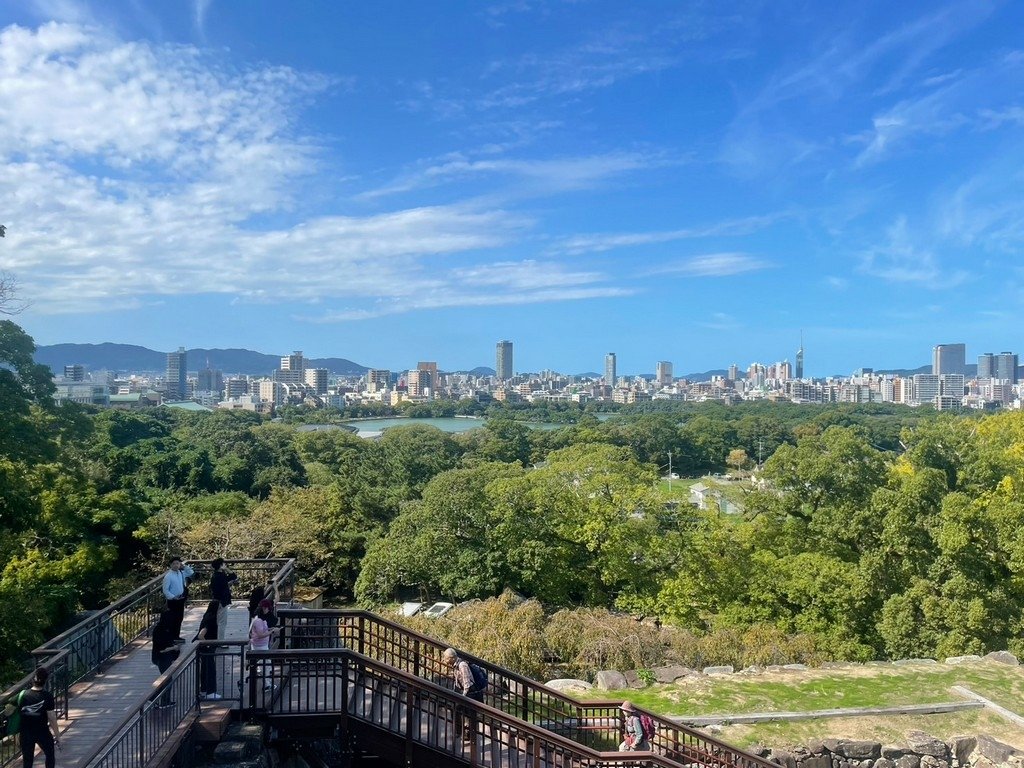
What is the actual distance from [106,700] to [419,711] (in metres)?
3.24

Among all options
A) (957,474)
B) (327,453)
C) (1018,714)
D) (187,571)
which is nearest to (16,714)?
(187,571)

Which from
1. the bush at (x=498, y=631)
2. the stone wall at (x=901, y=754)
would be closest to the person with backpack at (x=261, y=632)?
the bush at (x=498, y=631)

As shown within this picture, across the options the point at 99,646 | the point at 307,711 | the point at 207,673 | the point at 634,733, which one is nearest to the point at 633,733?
the point at 634,733

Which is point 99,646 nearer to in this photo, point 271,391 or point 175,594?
point 175,594

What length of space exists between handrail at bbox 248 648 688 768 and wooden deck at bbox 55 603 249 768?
34.1 inches

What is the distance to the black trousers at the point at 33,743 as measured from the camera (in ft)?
18.5

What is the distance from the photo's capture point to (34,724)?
18.5ft

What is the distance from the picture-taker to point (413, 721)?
23.0 feet

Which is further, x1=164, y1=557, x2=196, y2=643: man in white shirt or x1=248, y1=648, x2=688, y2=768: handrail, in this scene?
x1=164, y1=557, x2=196, y2=643: man in white shirt

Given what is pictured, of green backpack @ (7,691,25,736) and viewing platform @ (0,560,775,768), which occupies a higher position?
green backpack @ (7,691,25,736)

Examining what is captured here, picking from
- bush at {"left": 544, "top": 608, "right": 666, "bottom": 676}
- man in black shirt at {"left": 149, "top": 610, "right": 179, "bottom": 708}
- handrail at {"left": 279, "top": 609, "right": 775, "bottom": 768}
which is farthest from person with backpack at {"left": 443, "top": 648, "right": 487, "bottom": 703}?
bush at {"left": 544, "top": 608, "right": 666, "bottom": 676}

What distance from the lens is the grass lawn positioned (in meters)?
9.81

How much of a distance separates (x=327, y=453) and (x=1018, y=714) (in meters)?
49.8

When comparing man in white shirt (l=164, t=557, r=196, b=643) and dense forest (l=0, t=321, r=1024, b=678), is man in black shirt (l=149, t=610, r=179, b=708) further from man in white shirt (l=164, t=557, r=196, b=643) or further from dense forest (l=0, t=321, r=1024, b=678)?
dense forest (l=0, t=321, r=1024, b=678)
